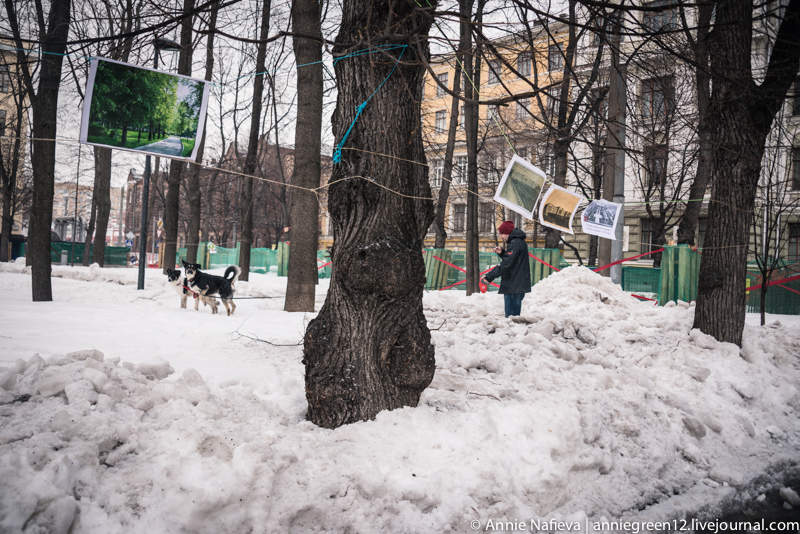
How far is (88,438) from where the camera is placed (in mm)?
2619

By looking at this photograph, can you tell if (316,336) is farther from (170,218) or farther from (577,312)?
(170,218)

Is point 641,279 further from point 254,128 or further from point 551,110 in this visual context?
point 254,128

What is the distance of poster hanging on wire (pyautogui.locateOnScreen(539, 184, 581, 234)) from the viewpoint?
289 inches

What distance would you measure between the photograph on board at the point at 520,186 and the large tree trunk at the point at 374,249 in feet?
10.1

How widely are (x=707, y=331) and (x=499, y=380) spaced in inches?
143

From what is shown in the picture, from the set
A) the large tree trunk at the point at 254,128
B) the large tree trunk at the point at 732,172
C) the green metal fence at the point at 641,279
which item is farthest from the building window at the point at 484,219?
the large tree trunk at the point at 732,172

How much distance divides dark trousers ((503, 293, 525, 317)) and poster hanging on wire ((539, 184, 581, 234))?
1.32 meters

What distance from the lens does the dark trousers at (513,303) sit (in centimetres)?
802

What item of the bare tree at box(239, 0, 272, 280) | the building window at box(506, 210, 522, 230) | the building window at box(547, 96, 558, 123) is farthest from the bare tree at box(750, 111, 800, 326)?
the building window at box(506, 210, 522, 230)

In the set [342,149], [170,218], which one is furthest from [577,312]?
[170,218]

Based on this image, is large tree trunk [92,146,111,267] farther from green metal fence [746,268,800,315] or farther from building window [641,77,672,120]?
green metal fence [746,268,800,315]

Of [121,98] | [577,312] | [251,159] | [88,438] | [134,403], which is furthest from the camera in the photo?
[251,159]

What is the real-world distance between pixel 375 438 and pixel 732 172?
5.97m

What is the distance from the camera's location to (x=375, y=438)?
9.95 feet
